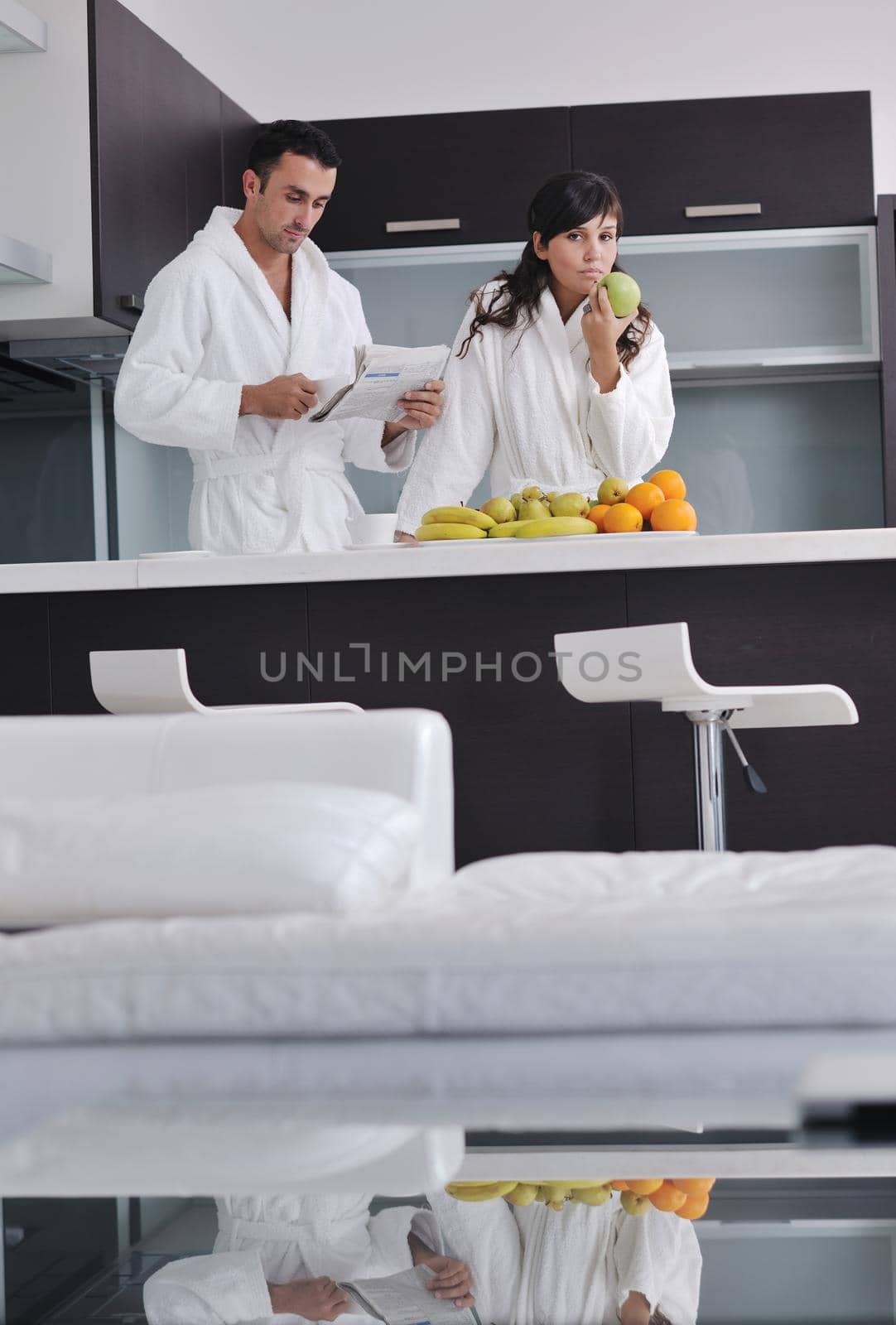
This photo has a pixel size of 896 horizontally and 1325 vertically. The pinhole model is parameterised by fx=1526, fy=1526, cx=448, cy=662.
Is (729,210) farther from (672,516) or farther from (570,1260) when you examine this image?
(570,1260)

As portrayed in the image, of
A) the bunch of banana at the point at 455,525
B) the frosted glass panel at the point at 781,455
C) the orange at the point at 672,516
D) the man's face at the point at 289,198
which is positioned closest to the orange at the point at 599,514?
the orange at the point at 672,516

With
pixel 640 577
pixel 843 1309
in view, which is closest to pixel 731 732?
pixel 640 577

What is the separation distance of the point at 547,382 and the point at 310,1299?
A: 3.25 metres

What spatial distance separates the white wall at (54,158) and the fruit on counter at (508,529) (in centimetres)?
161

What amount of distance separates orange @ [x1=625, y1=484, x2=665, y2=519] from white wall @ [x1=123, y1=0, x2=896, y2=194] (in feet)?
8.87

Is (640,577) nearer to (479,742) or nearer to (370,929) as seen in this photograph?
(479,742)

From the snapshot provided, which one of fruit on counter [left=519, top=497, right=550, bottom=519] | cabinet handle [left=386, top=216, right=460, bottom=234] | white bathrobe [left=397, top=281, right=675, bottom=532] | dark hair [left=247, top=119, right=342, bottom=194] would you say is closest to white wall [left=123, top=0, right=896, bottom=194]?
cabinet handle [left=386, top=216, right=460, bottom=234]

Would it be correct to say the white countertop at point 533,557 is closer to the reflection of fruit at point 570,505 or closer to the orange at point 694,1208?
the reflection of fruit at point 570,505

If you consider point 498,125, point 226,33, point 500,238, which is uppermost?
point 226,33

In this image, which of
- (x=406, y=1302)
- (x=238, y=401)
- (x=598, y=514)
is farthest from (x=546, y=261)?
(x=406, y=1302)

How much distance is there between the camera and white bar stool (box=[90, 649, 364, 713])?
104 inches

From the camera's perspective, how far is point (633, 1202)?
686 mm

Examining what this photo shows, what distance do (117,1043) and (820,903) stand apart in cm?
60

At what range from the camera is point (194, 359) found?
3.71 m
